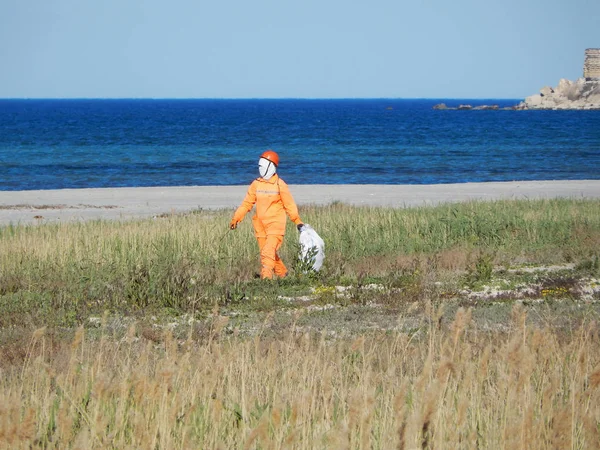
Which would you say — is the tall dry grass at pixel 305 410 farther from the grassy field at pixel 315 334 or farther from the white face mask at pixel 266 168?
the white face mask at pixel 266 168

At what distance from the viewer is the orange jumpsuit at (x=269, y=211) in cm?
1072

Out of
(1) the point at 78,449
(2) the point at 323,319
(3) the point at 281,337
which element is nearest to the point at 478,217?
(2) the point at 323,319

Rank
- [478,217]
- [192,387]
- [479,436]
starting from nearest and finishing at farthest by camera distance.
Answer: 1. [479,436]
2. [192,387]
3. [478,217]

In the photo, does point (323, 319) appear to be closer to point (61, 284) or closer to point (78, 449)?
point (61, 284)

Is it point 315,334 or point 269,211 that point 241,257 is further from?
point 315,334

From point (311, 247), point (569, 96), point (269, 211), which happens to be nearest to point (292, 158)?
point (311, 247)

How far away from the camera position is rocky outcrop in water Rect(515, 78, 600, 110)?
158500 mm

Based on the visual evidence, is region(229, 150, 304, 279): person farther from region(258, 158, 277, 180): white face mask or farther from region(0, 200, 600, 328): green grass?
region(0, 200, 600, 328): green grass

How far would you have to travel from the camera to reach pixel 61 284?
1005 cm

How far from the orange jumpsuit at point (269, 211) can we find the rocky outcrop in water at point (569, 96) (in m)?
155

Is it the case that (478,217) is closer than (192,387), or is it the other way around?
(192,387)

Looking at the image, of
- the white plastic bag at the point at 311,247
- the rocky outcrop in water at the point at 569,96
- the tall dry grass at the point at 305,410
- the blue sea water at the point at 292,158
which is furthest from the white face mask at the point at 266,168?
the rocky outcrop in water at the point at 569,96

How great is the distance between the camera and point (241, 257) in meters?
12.1

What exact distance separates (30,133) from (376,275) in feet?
225
